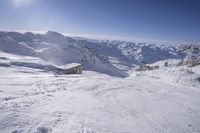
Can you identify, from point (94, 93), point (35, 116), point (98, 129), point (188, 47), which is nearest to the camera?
point (98, 129)

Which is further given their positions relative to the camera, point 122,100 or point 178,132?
point 122,100

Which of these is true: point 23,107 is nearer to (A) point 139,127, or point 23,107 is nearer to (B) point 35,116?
(B) point 35,116

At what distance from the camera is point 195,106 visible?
11.6 metres

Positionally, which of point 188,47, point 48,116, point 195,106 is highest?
point 188,47

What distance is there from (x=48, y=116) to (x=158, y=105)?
23.2ft

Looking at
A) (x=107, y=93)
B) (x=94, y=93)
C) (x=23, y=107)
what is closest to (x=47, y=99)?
(x=23, y=107)

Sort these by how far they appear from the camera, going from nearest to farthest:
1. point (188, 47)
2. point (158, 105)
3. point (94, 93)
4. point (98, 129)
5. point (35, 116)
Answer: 1. point (98, 129)
2. point (35, 116)
3. point (158, 105)
4. point (94, 93)
5. point (188, 47)

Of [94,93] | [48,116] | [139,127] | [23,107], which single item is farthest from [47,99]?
[139,127]

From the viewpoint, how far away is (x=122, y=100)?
11484 mm

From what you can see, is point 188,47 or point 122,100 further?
point 188,47

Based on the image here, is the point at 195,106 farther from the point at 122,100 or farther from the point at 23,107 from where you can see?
the point at 23,107

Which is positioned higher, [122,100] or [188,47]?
[188,47]

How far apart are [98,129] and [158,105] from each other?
562 centimetres

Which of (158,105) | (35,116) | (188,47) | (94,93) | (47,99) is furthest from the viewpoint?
(188,47)
